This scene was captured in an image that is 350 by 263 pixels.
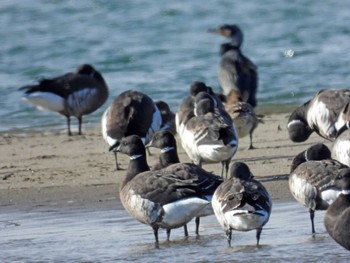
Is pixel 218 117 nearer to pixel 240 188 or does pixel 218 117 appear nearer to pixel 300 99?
pixel 240 188

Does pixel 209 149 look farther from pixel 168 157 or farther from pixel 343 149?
pixel 343 149

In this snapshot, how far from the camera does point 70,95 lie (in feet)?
54.4

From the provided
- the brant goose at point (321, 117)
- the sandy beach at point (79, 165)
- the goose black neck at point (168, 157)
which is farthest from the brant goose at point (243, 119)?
A: the goose black neck at point (168, 157)

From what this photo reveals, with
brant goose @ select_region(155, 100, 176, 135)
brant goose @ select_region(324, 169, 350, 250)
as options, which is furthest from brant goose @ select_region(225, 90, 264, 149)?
brant goose @ select_region(324, 169, 350, 250)

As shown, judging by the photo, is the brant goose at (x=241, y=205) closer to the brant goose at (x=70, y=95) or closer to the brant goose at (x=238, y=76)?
the brant goose at (x=238, y=76)

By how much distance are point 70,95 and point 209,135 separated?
5.07 meters

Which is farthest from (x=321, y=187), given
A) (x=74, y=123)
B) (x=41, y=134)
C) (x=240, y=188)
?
(x=74, y=123)

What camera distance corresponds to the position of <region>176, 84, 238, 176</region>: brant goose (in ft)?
38.5

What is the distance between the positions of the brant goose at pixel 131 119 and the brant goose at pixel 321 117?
1.57 m

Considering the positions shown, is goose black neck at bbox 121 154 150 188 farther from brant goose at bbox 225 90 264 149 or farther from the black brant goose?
brant goose at bbox 225 90 264 149

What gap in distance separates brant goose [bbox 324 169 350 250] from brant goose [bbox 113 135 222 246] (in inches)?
49.8

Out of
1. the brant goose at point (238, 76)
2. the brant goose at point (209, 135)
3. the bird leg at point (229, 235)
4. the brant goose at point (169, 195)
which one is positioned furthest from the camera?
the brant goose at point (238, 76)

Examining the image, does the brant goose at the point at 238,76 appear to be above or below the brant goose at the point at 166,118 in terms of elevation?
above

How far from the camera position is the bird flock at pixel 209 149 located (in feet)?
29.3
